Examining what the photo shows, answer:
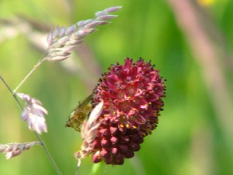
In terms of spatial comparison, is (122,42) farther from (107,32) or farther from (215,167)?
(215,167)

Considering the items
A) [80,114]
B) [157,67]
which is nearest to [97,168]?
[80,114]

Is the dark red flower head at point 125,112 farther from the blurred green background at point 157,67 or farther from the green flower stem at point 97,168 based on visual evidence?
the blurred green background at point 157,67

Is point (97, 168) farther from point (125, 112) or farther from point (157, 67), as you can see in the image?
point (157, 67)

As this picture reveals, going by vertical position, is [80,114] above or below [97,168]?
above

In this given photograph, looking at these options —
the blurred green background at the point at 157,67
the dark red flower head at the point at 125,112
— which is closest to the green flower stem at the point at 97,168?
the dark red flower head at the point at 125,112

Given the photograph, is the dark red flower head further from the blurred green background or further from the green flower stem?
the blurred green background
